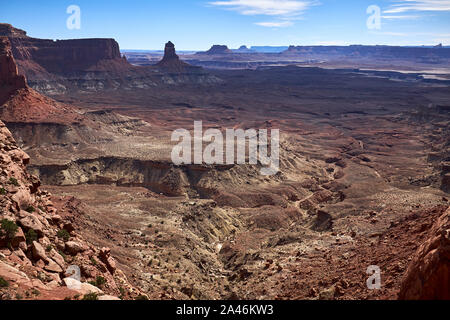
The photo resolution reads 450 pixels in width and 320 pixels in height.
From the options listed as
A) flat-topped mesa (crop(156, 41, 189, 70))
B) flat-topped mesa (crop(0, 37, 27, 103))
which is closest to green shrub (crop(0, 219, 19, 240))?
flat-topped mesa (crop(0, 37, 27, 103))

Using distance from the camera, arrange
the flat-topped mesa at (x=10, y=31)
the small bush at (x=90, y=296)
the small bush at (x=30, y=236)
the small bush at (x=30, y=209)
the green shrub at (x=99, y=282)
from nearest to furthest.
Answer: the small bush at (x=90, y=296) < the small bush at (x=30, y=236) < the green shrub at (x=99, y=282) < the small bush at (x=30, y=209) < the flat-topped mesa at (x=10, y=31)

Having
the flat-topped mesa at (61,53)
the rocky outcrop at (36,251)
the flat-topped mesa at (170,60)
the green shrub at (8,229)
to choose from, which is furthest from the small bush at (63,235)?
the flat-topped mesa at (170,60)

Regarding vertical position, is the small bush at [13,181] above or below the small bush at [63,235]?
above

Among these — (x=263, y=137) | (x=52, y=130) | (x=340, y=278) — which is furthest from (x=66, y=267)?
(x=263, y=137)

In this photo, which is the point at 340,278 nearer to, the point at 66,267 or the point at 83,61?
the point at 66,267

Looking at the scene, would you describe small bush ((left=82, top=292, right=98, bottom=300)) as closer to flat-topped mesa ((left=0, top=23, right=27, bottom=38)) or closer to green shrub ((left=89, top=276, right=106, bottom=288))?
green shrub ((left=89, top=276, right=106, bottom=288))

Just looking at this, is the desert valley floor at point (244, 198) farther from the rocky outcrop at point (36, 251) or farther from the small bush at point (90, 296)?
the small bush at point (90, 296)
